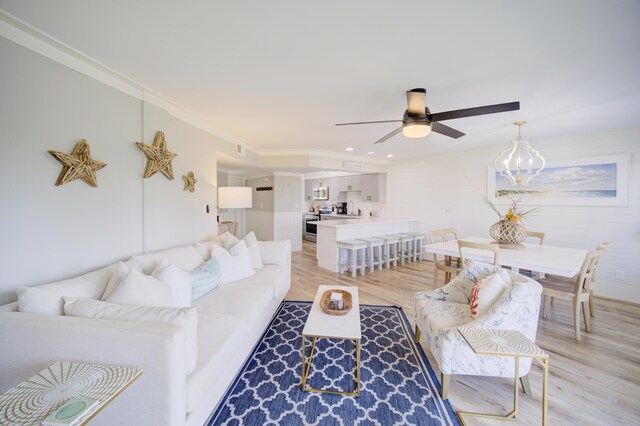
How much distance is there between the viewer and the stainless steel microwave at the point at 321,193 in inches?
333

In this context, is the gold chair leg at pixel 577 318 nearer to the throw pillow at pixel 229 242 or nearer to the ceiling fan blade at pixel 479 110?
the ceiling fan blade at pixel 479 110

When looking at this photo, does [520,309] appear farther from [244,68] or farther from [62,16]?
[62,16]

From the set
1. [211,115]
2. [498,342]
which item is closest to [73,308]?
[498,342]

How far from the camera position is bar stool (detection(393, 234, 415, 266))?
212 inches

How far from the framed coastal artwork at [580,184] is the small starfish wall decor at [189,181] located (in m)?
5.33

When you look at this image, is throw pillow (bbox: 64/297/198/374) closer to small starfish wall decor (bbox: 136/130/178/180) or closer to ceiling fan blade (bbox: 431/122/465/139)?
small starfish wall decor (bbox: 136/130/178/180)

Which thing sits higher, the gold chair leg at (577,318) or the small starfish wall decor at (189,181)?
the small starfish wall decor at (189,181)

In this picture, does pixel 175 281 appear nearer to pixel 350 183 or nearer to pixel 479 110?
pixel 479 110

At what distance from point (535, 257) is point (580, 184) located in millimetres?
2403

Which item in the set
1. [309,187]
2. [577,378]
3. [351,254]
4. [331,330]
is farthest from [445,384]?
→ [309,187]

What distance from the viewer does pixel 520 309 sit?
162cm

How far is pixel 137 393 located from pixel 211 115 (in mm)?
2989

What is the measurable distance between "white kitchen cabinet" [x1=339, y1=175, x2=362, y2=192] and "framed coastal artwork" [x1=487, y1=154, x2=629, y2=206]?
140 inches

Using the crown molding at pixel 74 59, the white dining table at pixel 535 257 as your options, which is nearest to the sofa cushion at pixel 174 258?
the crown molding at pixel 74 59
